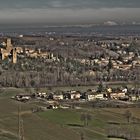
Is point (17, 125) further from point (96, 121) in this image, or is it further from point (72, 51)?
point (72, 51)

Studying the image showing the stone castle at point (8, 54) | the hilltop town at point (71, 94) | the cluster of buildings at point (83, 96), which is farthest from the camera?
the stone castle at point (8, 54)

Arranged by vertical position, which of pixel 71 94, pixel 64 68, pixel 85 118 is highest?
pixel 85 118

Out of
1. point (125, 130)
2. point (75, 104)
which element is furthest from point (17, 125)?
point (75, 104)

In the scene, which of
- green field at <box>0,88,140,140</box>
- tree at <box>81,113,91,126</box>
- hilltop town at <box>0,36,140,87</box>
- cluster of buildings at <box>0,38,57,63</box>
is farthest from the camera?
cluster of buildings at <box>0,38,57,63</box>

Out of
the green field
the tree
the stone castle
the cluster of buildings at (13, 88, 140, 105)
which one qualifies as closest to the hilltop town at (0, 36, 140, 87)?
the stone castle

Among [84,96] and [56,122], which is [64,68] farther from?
[56,122]

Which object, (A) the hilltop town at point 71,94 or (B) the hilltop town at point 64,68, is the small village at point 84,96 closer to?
(A) the hilltop town at point 71,94

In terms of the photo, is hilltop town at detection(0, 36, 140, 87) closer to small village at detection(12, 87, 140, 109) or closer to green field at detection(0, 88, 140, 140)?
small village at detection(12, 87, 140, 109)

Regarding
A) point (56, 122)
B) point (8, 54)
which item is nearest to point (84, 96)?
point (56, 122)

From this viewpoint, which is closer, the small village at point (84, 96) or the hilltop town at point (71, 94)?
the hilltop town at point (71, 94)

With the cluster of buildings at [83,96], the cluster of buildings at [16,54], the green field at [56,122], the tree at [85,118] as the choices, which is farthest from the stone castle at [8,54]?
the tree at [85,118]
